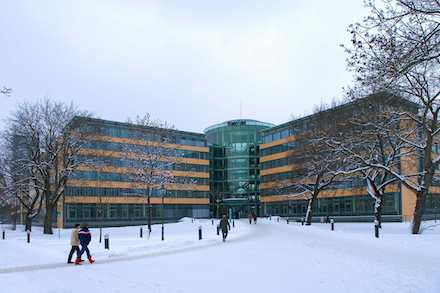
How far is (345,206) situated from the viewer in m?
73.9

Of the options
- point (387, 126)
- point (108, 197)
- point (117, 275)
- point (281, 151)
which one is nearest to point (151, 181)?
point (387, 126)

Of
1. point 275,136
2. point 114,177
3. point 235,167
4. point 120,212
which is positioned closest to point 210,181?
point 235,167

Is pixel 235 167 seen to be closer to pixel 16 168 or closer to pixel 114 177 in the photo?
pixel 114 177

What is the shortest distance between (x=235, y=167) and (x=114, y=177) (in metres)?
34.6

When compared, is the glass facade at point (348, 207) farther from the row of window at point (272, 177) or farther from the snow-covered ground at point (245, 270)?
the snow-covered ground at point (245, 270)

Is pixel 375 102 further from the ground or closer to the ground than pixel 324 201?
further from the ground

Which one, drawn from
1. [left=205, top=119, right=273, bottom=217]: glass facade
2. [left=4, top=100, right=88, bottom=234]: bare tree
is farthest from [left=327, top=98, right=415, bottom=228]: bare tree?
[left=205, top=119, right=273, bottom=217]: glass facade

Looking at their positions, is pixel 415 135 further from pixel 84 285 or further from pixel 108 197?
pixel 108 197

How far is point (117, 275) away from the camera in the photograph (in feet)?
45.1

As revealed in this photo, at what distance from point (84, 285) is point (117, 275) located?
1.75m

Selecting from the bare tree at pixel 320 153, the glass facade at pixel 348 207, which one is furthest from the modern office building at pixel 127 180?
the glass facade at pixel 348 207

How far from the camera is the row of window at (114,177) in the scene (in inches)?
1772

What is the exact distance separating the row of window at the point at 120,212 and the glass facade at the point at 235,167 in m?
6.81

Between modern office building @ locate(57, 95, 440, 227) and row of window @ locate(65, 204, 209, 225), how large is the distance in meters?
0.16
